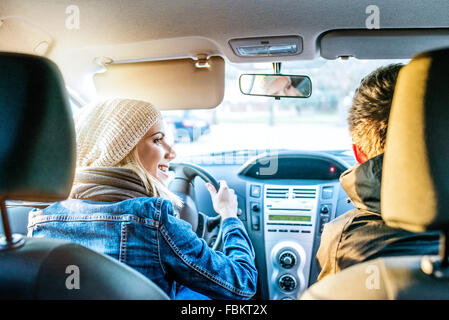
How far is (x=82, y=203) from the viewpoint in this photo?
160cm

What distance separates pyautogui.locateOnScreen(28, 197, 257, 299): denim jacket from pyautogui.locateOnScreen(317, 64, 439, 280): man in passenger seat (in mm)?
495

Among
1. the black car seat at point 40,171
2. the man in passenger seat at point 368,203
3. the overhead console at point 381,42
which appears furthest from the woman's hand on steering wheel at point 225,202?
the black car seat at point 40,171

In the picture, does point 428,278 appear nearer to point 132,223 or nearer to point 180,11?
point 132,223

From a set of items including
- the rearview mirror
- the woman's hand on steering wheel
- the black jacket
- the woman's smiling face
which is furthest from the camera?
the rearview mirror

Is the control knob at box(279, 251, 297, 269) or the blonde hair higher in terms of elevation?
the blonde hair

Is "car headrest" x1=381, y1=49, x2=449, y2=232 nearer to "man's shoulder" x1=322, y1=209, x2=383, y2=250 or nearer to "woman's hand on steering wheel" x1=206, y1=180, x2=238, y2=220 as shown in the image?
"man's shoulder" x1=322, y1=209, x2=383, y2=250

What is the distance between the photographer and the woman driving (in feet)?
5.06

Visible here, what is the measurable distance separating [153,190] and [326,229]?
0.81m

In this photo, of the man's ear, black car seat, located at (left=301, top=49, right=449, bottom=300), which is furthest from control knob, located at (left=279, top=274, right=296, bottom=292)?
black car seat, located at (left=301, top=49, right=449, bottom=300)

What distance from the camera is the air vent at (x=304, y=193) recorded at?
9.55ft

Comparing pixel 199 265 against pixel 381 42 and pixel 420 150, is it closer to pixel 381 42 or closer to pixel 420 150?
pixel 420 150

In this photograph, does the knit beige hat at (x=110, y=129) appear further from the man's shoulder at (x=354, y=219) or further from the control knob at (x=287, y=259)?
the control knob at (x=287, y=259)

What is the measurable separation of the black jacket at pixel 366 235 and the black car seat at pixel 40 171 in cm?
78
